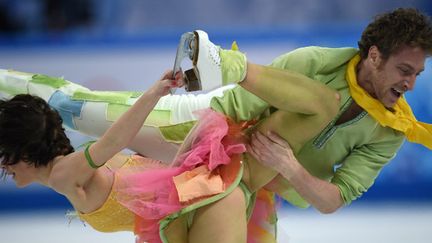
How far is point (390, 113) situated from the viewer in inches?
97.0

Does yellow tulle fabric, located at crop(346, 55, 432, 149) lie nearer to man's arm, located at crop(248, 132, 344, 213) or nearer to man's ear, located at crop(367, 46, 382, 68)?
man's ear, located at crop(367, 46, 382, 68)

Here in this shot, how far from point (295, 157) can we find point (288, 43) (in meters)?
2.31

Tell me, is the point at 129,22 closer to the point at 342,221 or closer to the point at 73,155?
the point at 342,221

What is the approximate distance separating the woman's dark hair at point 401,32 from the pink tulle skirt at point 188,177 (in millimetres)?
531

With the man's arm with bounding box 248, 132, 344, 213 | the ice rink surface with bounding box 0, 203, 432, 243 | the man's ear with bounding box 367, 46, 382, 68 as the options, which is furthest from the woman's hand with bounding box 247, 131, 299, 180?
the ice rink surface with bounding box 0, 203, 432, 243

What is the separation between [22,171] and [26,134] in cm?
14

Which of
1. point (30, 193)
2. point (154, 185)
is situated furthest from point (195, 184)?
point (30, 193)

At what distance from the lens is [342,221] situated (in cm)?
421

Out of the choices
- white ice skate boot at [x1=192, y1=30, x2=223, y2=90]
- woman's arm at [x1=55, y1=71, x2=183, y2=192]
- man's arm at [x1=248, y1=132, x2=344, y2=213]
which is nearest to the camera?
white ice skate boot at [x1=192, y1=30, x2=223, y2=90]

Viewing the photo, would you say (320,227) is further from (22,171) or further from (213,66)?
(213,66)

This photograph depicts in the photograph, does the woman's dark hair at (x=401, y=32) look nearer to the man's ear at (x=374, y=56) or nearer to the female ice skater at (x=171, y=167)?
the man's ear at (x=374, y=56)

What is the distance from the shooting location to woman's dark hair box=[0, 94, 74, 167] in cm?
236

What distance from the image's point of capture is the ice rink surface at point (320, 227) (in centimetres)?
382

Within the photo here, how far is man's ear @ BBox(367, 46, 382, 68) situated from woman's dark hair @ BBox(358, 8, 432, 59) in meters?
0.01
